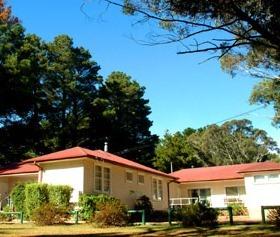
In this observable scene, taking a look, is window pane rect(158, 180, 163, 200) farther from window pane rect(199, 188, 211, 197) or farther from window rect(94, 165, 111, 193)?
window rect(94, 165, 111, 193)

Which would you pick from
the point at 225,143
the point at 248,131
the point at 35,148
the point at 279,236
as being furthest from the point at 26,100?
the point at 248,131

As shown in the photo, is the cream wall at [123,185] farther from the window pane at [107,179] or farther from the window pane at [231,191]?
the window pane at [231,191]

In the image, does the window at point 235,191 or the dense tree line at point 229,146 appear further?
the dense tree line at point 229,146

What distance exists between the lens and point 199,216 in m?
18.3

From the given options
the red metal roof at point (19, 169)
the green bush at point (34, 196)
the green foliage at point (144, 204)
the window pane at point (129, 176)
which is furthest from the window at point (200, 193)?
the green bush at point (34, 196)

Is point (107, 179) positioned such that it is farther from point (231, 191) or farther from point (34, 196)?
point (231, 191)

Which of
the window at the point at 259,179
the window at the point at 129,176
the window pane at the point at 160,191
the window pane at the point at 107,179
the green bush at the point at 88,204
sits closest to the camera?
the green bush at the point at 88,204

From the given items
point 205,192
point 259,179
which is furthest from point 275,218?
point 205,192

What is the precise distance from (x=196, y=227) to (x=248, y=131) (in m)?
57.9

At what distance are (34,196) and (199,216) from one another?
33.6 feet

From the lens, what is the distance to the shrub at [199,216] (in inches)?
719

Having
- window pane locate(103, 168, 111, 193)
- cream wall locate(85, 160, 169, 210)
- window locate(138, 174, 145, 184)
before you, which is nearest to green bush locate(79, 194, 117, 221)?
cream wall locate(85, 160, 169, 210)

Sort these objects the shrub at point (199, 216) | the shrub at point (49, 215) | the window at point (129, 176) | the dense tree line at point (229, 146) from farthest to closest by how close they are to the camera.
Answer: the dense tree line at point (229, 146) < the window at point (129, 176) < the shrub at point (49, 215) < the shrub at point (199, 216)

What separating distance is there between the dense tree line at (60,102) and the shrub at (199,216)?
1071 inches
